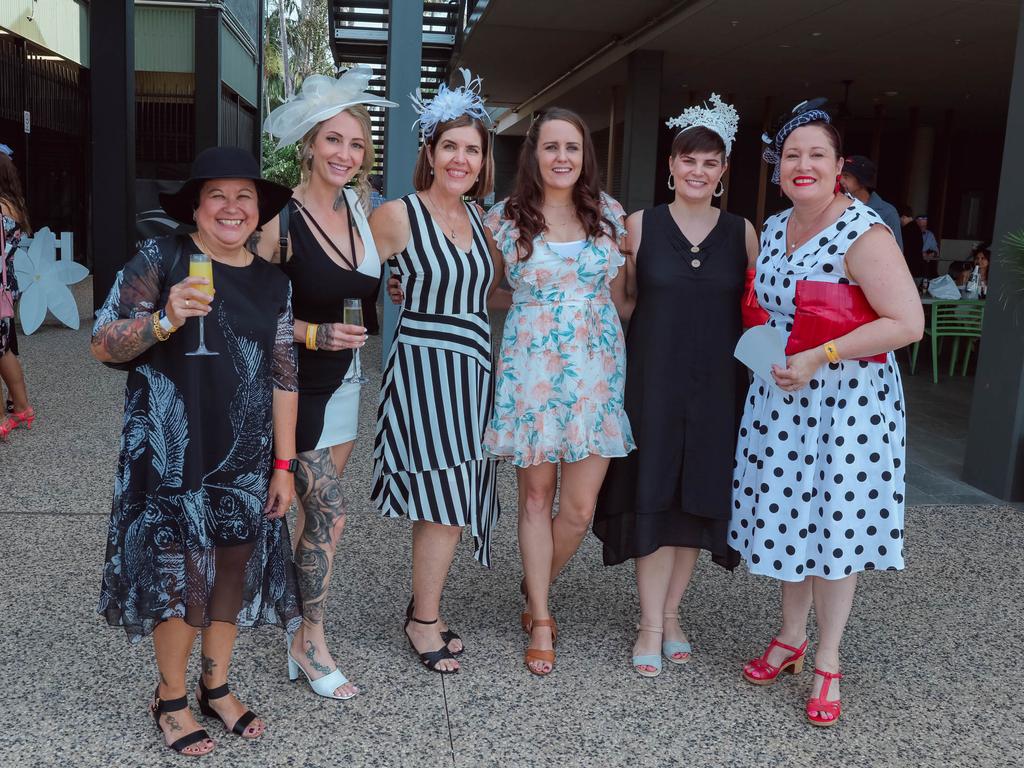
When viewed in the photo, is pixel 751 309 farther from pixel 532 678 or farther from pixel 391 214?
pixel 532 678

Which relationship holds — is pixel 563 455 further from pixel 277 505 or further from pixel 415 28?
pixel 415 28

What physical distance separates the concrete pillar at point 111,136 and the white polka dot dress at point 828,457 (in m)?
9.59

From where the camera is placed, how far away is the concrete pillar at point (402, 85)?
25.0 ft

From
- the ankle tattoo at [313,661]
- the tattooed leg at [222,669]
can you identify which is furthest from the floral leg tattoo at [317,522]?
the tattooed leg at [222,669]

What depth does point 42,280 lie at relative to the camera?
9984mm

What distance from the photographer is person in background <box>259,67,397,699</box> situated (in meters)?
2.91

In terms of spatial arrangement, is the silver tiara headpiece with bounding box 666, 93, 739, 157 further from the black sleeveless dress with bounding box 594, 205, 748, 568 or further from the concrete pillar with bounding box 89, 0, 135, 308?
the concrete pillar with bounding box 89, 0, 135, 308

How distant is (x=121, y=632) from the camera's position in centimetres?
348

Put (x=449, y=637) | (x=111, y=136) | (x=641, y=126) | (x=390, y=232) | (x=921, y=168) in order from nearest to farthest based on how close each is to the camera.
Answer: (x=390, y=232), (x=449, y=637), (x=111, y=136), (x=641, y=126), (x=921, y=168)

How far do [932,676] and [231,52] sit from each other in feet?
56.2

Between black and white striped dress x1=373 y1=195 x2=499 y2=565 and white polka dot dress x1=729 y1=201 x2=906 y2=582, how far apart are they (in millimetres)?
970

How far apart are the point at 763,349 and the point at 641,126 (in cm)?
1220

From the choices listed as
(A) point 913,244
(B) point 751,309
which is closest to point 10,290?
(B) point 751,309

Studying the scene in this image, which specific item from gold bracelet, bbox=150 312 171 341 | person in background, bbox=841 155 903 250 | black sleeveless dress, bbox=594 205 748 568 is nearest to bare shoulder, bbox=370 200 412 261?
black sleeveless dress, bbox=594 205 748 568
